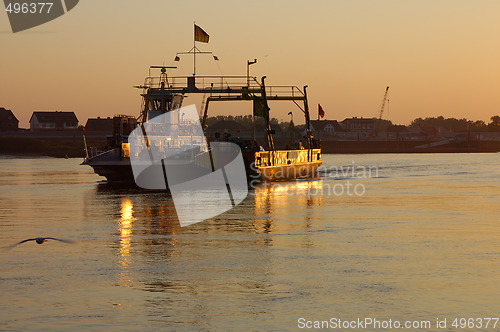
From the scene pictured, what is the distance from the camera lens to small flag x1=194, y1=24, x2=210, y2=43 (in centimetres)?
7188

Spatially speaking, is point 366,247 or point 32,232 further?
point 32,232

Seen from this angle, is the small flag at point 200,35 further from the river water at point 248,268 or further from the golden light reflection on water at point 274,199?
the river water at point 248,268

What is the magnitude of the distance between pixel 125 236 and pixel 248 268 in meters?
9.24

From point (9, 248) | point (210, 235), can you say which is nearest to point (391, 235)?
point (210, 235)

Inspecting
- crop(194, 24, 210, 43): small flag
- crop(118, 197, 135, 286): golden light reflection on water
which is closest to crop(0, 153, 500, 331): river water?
crop(118, 197, 135, 286): golden light reflection on water

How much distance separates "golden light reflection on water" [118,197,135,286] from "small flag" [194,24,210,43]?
2763 centimetres

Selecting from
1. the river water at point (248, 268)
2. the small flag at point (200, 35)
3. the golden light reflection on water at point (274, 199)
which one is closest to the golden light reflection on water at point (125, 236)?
the river water at point (248, 268)

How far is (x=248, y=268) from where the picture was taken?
70.5ft

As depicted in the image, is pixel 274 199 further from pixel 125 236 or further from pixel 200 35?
pixel 200 35

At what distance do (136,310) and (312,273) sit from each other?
234 inches

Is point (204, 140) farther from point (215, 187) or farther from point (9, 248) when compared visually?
point (9, 248)

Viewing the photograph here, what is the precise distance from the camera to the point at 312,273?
20.7 metres

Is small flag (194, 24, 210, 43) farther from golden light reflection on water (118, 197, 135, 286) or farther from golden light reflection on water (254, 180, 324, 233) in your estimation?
golden light reflection on water (118, 197, 135, 286)

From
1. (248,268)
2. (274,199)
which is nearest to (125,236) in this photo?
(248,268)
